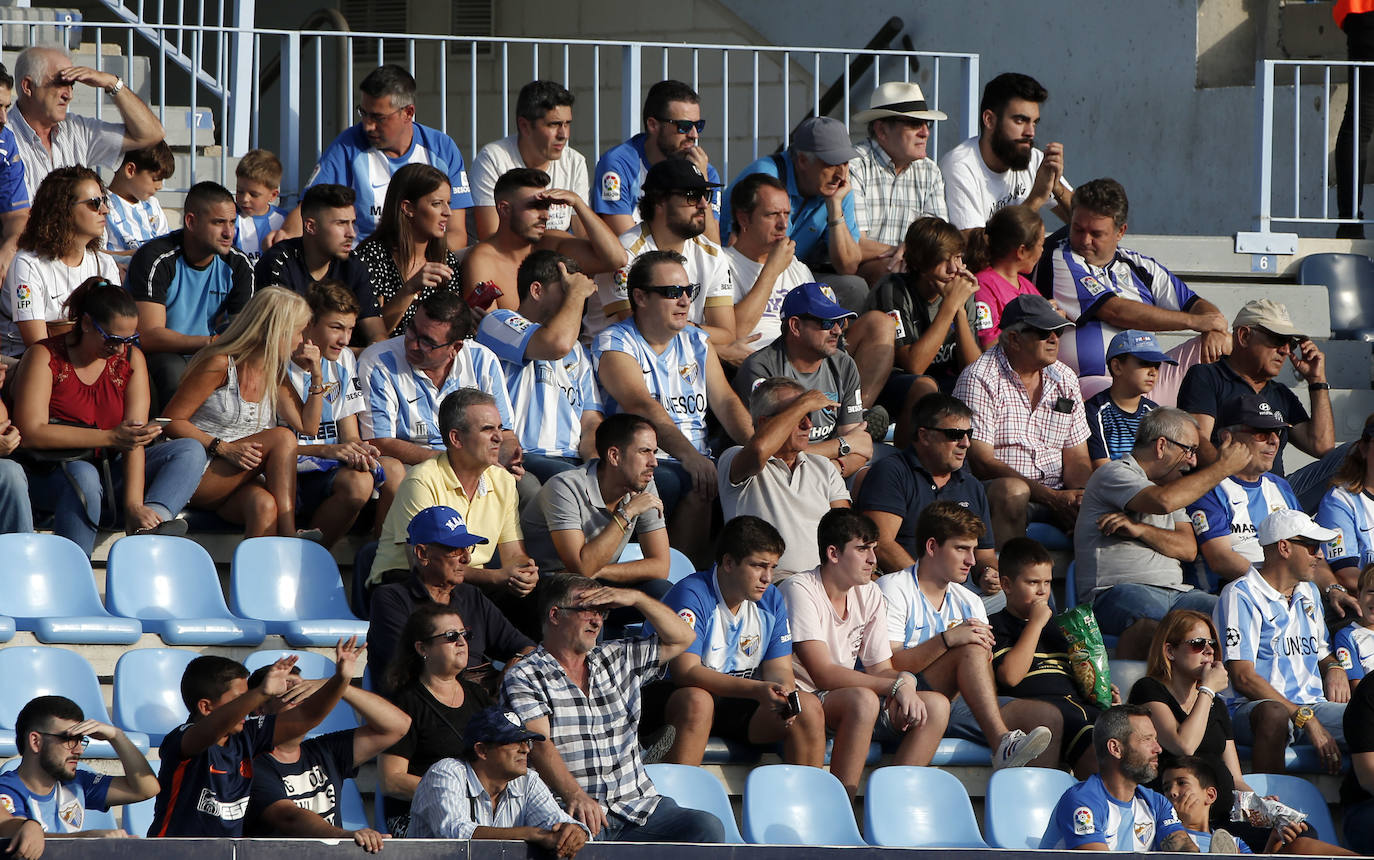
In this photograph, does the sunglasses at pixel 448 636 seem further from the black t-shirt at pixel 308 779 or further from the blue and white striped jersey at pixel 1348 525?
the blue and white striped jersey at pixel 1348 525

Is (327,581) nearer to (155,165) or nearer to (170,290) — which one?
(170,290)

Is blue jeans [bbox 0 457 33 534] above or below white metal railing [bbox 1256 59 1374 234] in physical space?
below

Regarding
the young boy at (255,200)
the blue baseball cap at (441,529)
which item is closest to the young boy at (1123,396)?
the blue baseball cap at (441,529)

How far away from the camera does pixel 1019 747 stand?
6.32 meters

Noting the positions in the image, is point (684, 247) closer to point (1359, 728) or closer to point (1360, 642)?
point (1360, 642)

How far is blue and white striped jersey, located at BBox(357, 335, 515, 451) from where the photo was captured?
7.25 m

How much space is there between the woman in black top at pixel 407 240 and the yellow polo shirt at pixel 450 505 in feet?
4.30

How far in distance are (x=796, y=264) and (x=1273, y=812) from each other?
331 cm

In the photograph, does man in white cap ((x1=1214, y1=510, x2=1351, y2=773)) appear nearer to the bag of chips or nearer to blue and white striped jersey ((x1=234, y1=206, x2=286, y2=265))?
the bag of chips

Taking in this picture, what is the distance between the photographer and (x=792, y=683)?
6418 millimetres

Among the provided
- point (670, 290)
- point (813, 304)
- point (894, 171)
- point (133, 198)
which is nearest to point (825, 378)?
point (813, 304)

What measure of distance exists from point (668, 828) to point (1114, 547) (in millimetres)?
2367

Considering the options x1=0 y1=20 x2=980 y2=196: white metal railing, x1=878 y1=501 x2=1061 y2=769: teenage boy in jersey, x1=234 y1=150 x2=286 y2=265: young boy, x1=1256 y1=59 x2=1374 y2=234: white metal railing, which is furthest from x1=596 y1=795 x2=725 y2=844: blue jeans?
x1=1256 y1=59 x2=1374 y2=234: white metal railing

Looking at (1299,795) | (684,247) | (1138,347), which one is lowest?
(1299,795)
